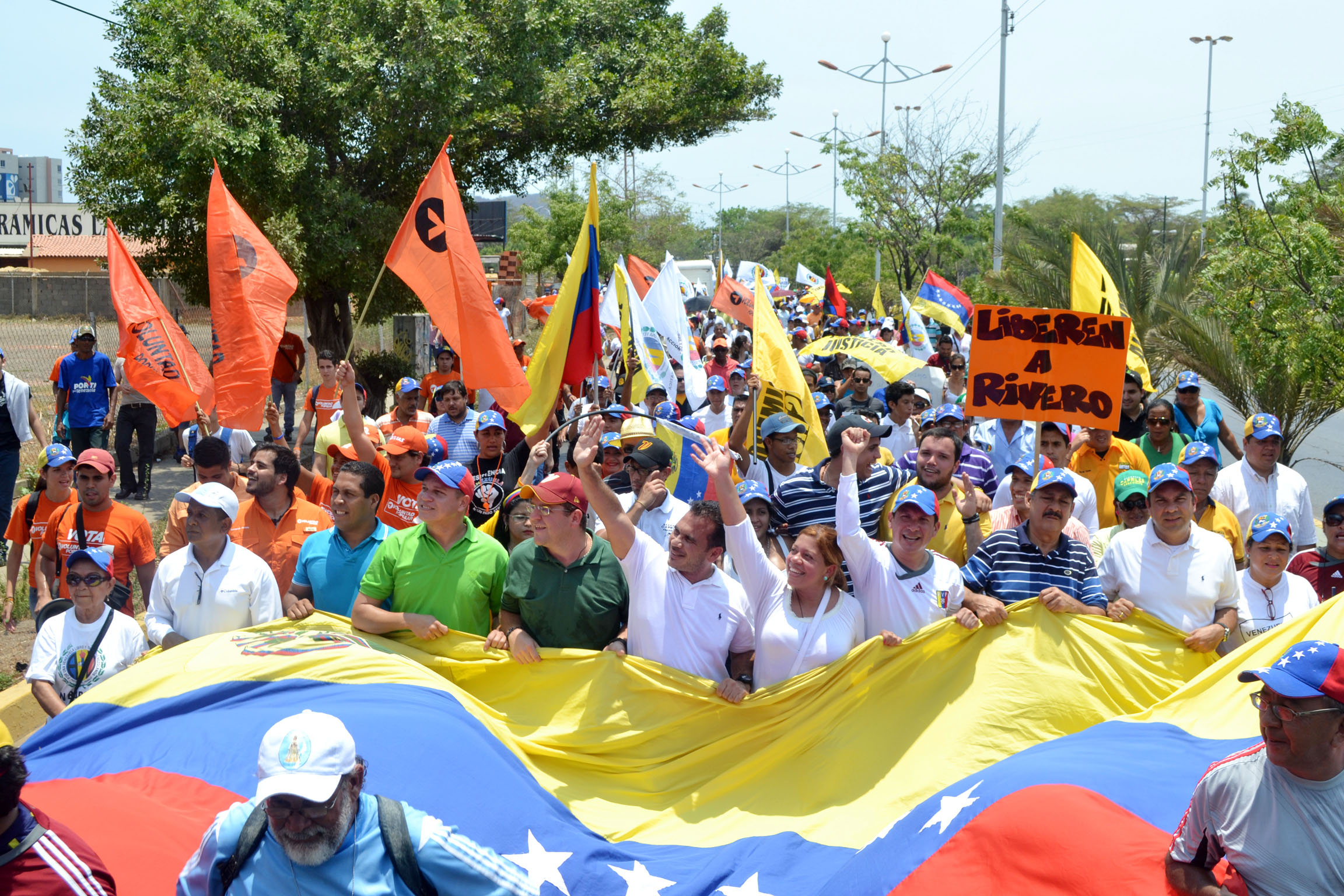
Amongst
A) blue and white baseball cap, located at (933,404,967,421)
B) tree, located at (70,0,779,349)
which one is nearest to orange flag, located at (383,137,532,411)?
blue and white baseball cap, located at (933,404,967,421)

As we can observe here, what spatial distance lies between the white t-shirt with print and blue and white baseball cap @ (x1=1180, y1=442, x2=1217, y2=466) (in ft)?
18.7

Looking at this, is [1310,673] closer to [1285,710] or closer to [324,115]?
[1285,710]

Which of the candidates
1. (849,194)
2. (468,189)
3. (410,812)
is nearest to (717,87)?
(468,189)

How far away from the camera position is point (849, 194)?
3388 centimetres

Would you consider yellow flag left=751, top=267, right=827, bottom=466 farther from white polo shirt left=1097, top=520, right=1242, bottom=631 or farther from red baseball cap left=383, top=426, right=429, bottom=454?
white polo shirt left=1097, top=520, right=1242, bottom=631

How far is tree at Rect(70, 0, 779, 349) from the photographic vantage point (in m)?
14.3

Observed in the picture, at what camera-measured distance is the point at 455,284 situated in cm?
765

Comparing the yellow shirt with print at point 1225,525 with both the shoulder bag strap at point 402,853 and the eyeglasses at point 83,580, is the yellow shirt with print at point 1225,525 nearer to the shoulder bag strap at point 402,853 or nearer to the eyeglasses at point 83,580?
the shoulder bag strap at point 402,853

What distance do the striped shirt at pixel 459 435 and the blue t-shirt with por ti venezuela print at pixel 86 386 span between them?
4.30 metres

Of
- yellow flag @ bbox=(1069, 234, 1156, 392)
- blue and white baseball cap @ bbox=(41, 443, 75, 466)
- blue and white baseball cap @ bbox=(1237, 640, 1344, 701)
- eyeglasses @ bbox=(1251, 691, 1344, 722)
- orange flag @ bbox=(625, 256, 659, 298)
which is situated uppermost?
orange flag @ bbox=(625, 256, 659, 298)

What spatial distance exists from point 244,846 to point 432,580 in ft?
8.60

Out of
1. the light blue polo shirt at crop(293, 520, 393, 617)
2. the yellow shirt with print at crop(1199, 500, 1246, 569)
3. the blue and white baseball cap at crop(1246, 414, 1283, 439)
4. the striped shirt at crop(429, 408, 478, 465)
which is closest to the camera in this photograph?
the light blue polo shirt at crop(293, 520, 393, 617)

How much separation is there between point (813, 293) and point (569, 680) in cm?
2478

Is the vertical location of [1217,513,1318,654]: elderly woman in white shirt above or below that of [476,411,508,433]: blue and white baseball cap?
below
